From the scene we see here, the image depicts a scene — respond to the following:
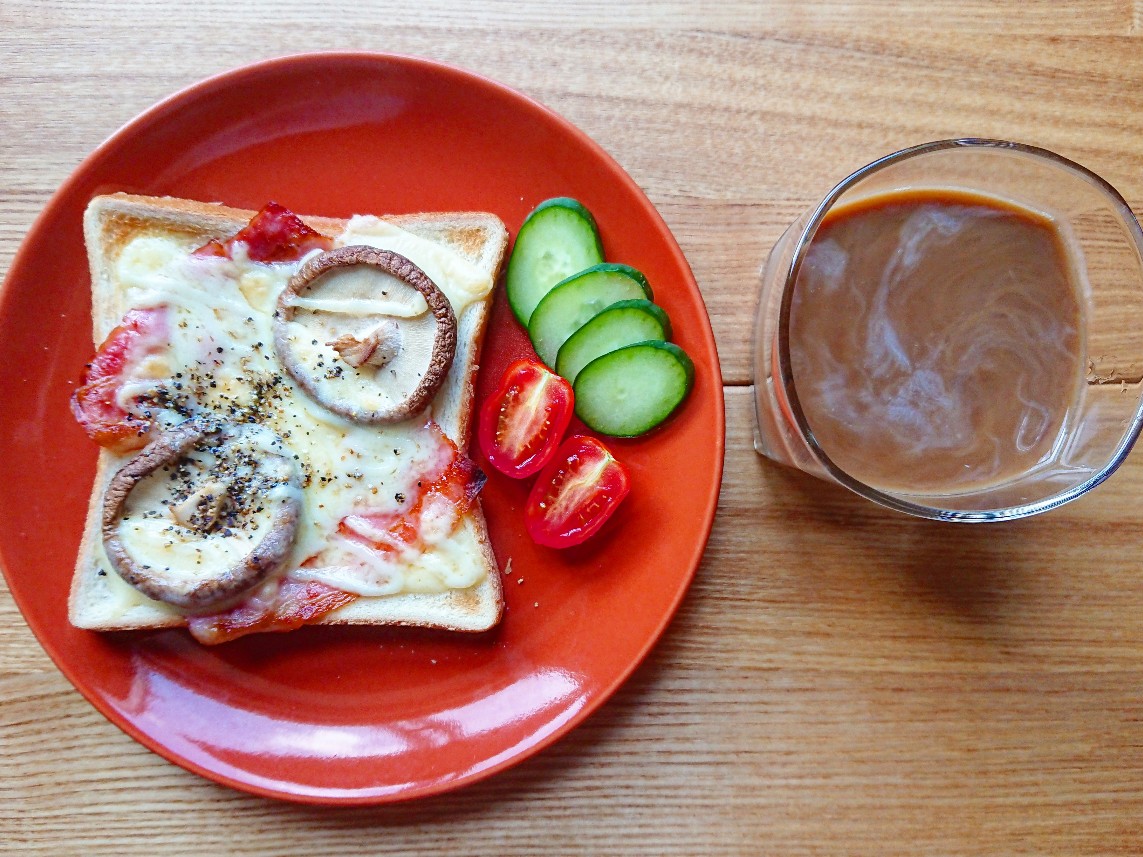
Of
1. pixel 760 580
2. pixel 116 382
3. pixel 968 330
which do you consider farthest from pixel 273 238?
pixel 968 330

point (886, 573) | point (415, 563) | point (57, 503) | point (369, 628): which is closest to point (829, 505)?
point (886, 573)

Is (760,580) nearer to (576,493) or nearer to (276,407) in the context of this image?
(576,493)

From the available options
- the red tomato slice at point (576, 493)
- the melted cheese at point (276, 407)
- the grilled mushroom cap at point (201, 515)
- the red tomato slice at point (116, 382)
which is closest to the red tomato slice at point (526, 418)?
the red tomato slice at point (576, 493)

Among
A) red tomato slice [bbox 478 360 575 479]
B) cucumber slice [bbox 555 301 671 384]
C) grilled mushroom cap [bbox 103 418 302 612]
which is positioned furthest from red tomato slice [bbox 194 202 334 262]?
cucumber slice [bbox 555 301 671 384]

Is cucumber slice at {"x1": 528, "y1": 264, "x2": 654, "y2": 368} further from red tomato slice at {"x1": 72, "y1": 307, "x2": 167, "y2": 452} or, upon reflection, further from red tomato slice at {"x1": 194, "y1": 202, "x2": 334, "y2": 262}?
red tomato slice at {"x1": 72, "y1": 307, "x2": 167, "y2": 452}

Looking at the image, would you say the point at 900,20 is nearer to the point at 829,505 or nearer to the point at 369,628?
the point at 829,505
